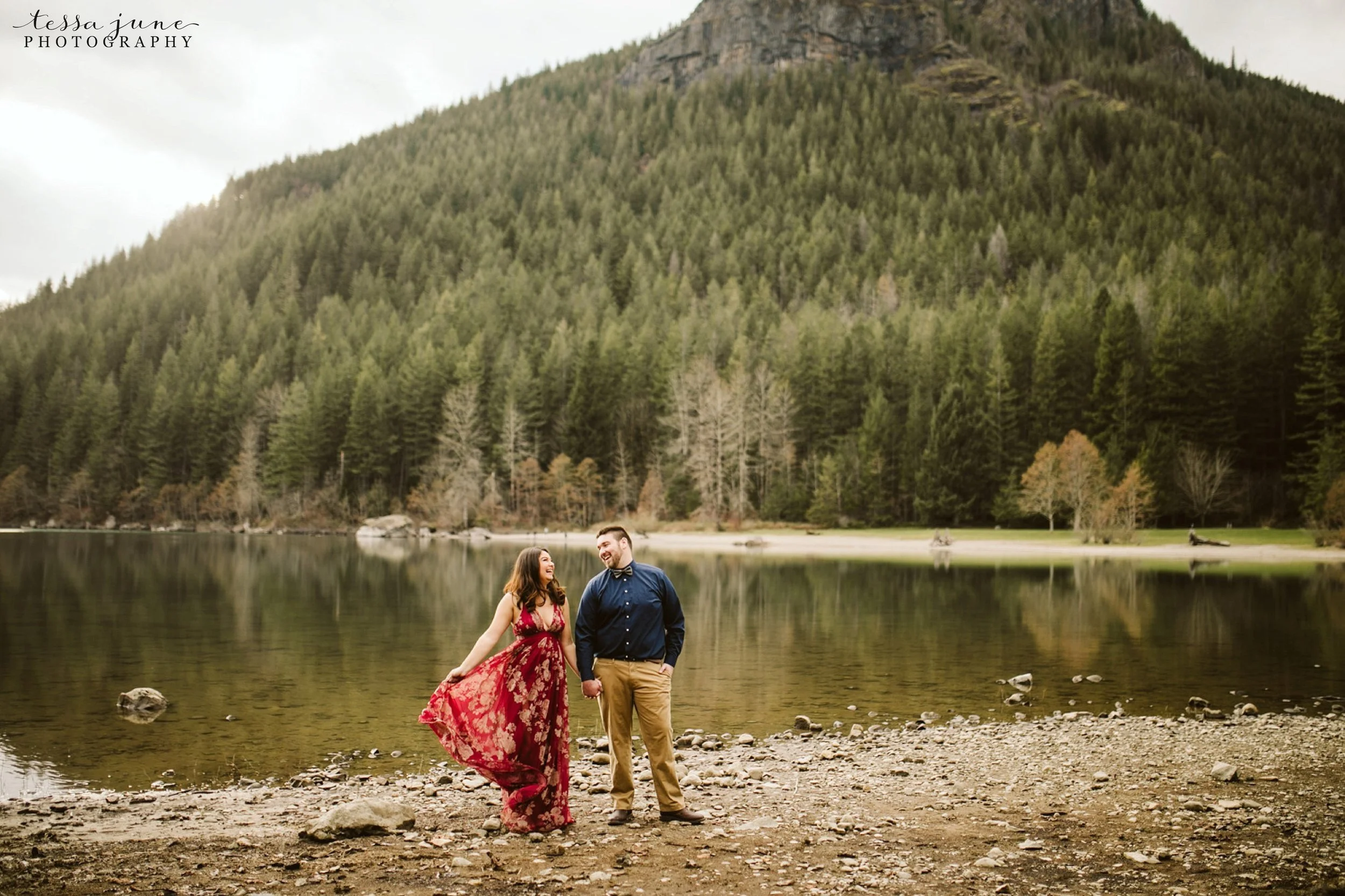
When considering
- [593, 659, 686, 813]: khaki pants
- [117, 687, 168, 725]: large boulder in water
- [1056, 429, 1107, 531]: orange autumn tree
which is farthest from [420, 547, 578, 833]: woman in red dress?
[1056, 429, 1107, 531]: orange autumn tree

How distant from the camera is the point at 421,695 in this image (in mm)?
16266

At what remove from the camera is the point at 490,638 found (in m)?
8.72

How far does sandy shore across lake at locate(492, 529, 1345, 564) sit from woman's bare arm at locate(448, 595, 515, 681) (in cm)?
5068

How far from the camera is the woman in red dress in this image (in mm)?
8531

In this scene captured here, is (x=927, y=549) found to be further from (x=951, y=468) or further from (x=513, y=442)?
(x=513, y=442)

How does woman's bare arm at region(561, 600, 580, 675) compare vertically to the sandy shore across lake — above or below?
above

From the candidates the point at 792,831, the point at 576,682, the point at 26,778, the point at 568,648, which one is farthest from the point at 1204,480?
the point at 26,778

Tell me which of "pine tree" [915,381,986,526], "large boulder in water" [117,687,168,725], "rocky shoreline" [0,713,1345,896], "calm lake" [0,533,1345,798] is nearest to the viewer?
"rocky shoreline" [0,713,1345,896]

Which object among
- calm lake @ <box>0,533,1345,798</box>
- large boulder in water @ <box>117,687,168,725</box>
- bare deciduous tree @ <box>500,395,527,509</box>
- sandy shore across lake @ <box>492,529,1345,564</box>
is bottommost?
sandy shore across lake @ <box>492,529,1345,564</box>

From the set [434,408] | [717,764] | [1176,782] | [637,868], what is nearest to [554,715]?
[637,868]

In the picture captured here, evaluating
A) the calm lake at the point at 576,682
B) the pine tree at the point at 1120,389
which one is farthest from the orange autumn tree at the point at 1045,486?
the calm lake at the point at 576,682

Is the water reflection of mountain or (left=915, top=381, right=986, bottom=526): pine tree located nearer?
the water reflection of mountain

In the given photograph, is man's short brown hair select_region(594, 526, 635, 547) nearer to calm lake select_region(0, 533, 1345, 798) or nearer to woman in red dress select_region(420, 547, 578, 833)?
woman in red dress select_region(420, 547, 578, 833)

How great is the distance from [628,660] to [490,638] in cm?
128
